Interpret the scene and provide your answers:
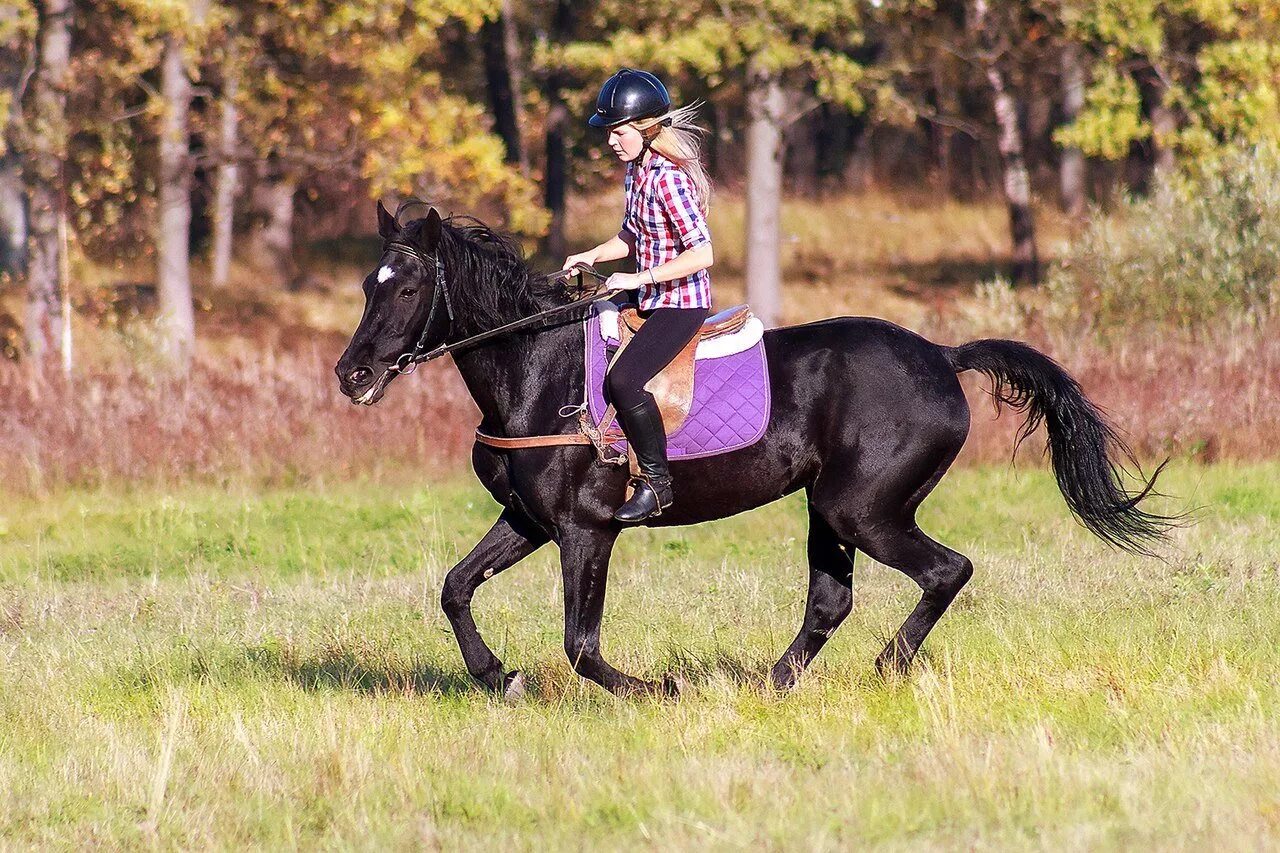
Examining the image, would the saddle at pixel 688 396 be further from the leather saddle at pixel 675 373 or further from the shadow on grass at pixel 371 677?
the shadow on grass at pixel 371 677

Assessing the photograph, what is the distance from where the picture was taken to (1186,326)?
58.3 ft

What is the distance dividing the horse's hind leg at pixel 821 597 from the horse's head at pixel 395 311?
1.93m

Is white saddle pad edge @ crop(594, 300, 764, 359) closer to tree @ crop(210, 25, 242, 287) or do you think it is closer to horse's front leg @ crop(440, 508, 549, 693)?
horse's front leg @ crop(440, 508, 549, 693)

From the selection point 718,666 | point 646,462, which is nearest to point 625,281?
point 646,462

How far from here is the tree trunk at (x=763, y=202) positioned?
25.0 metres

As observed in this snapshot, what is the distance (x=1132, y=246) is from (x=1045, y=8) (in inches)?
268

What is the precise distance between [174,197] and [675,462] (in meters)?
16.7

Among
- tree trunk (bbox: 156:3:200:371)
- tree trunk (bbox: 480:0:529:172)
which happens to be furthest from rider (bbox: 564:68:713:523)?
tree trunk (bbox: 480:0:529:172)

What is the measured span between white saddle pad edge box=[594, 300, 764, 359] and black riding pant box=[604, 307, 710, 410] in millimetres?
122

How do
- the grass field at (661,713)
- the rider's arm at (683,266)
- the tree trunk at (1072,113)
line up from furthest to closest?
the tree trunk at (1072,113), the rider's arm at (683,266), the grass field at (661,713)

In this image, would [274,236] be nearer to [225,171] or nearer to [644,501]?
[225,171]

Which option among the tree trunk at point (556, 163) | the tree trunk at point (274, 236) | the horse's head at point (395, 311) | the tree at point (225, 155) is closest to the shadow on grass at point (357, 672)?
the horse's head at point (395, 311)

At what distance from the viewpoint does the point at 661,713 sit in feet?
22.0

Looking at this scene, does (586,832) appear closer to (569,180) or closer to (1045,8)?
(1045,8)
